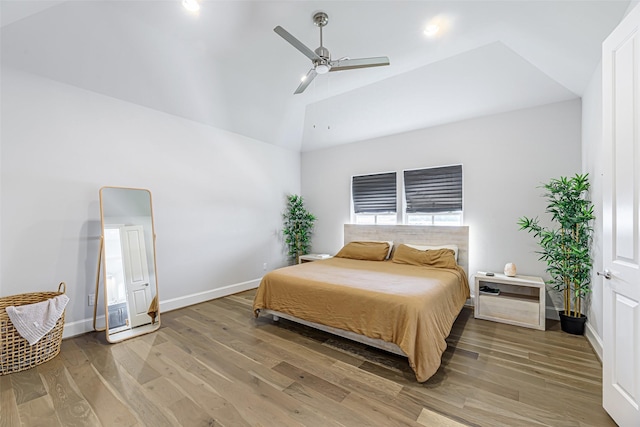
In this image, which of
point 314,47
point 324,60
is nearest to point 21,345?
point 324,60

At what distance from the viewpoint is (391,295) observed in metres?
2.48

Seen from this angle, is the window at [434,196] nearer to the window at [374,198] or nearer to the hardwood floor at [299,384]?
the window at [374,198]

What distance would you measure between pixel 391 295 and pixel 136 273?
3.03m

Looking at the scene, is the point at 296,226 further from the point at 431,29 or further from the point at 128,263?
the point at 431,29

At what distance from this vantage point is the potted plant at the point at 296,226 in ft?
18.4

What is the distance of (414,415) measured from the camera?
179 cm

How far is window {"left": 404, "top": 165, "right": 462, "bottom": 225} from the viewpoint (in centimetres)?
415

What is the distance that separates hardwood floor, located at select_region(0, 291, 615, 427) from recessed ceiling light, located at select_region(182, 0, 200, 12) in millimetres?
3335

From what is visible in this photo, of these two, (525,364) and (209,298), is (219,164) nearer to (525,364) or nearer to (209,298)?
(209,298)

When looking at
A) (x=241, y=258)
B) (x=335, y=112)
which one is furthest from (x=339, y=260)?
(x=335, y=112)

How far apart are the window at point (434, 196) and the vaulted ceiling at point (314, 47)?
2.65 ft

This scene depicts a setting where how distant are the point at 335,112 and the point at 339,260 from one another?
97.9 inches

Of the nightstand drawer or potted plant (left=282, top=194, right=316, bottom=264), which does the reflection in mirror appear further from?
→ the nightstand drawer

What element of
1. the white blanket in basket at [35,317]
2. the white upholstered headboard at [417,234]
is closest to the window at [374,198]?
the white upholstered headboard at [417,234]
